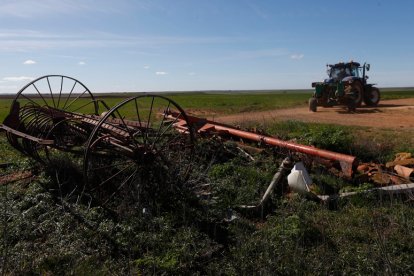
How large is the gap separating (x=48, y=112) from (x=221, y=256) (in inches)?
181

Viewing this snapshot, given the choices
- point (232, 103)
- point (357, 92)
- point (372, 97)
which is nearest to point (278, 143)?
point (357, 92)

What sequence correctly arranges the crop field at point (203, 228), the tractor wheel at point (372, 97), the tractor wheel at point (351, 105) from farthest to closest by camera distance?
the tractor wheel at point (372, 97) < the tractor wheel at point (351, 105) < the crop field at point (203, 228)

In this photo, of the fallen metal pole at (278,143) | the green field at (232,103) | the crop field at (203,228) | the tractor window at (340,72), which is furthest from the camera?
the green field at (232,103)

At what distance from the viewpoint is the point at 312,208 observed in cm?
583

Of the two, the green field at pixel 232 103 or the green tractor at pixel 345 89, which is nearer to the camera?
the green tractor at pixel 345 89

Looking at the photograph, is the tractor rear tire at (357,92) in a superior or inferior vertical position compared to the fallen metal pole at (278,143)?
superior

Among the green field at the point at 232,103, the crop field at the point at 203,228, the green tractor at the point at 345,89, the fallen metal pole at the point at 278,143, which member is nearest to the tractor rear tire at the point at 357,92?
the green tractor at the point at 345,89

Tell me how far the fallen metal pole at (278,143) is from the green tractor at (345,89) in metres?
10.5

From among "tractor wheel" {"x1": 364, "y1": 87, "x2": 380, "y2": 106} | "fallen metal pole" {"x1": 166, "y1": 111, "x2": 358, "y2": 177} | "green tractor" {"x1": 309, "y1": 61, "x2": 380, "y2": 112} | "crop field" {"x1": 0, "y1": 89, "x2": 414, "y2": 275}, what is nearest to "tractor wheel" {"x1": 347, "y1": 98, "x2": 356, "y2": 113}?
"green tractor" {"x1": 309, "y1": 61, "x2": 380, "y2": 112}

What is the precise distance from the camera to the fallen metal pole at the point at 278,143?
7.15m

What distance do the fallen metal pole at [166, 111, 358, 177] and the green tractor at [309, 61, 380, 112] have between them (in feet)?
34.5

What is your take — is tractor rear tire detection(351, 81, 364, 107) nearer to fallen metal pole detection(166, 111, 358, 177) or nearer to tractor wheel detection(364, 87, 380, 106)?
tractor wheel detection(364, 87, 380, 106)

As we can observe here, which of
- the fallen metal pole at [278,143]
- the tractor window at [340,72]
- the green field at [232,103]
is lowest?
the green field at [232,103]

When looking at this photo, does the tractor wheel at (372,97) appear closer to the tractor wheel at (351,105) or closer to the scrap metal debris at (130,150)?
the tractor wheel at (351,105)
